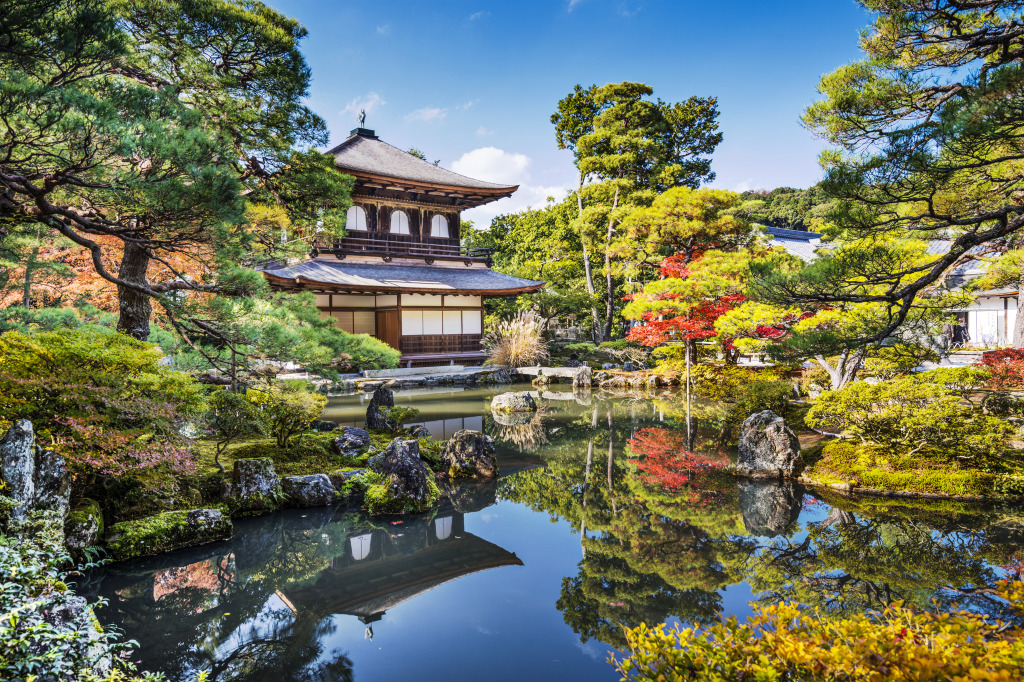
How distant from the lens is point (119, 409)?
12.9 feet

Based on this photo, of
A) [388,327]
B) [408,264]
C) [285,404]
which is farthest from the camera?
[408,264]

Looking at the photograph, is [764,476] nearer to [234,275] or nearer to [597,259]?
[234,275]

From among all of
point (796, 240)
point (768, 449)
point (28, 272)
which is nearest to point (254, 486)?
point (768, 449)

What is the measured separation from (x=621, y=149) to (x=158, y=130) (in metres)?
16.7

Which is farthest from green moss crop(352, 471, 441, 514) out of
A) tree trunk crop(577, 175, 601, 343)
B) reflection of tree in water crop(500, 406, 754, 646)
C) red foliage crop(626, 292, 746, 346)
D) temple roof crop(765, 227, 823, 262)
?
temple roof crop(765, 227, 823, 262)

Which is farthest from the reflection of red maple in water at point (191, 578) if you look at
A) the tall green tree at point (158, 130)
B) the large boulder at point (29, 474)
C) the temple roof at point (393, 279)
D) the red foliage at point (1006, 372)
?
the temple roof at point (393, 279)

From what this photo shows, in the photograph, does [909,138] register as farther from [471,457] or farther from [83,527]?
[83,527]

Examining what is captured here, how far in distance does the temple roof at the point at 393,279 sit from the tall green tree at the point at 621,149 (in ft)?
10.1

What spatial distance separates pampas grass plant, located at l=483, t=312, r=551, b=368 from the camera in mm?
15305

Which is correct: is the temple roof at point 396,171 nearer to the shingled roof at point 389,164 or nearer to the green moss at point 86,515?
the shingled roof at point 389,164

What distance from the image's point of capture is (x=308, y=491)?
17.6ft

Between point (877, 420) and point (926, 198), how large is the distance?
116 inches

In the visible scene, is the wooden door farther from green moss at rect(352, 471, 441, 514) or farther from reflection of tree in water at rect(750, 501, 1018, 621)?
reflection of tree in water at rect(750, 501, 1018, 621)

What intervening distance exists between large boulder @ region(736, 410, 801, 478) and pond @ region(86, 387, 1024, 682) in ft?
0.89
